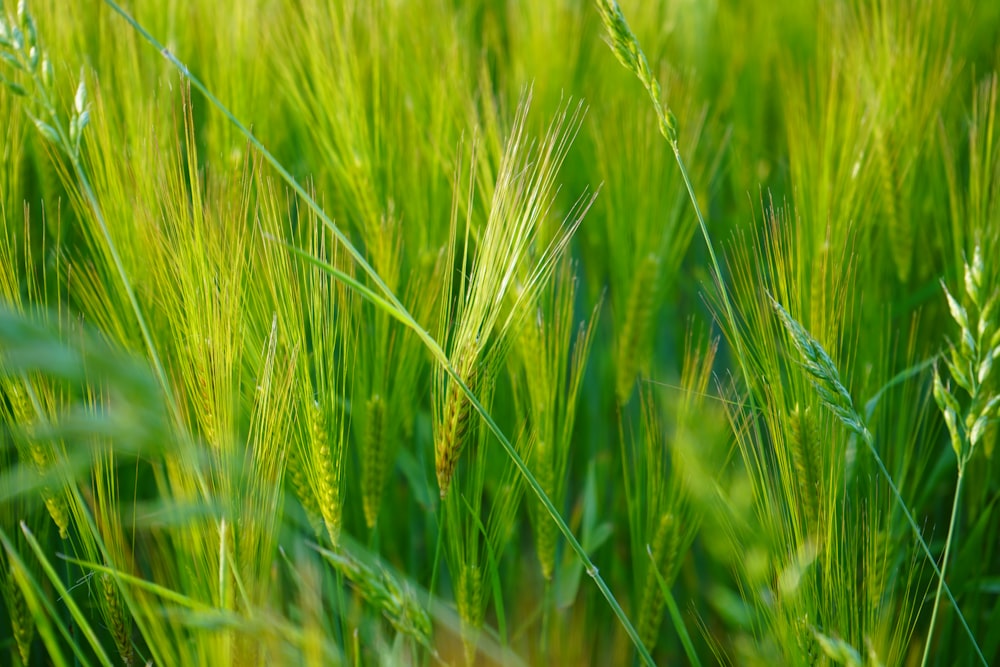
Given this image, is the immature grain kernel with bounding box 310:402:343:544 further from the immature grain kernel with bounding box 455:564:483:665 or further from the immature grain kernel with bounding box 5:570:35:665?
the immature grain kernel with bounding box 5:570:35:665

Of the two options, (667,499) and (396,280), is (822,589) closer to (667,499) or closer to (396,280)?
(667,499)

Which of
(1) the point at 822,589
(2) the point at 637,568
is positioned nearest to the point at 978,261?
(1) the point at 822,589

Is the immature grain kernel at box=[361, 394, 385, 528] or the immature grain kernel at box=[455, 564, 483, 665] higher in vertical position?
the immature grain kernel at box=[361, 394, 385, 528]

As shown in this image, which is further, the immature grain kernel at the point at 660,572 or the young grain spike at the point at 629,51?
the immature grain kernel at the point at 660,572

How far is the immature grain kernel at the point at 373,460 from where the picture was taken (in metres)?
0.75

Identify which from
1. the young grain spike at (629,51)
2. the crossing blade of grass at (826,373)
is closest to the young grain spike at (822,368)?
the crossing blade of grass at (826,373)

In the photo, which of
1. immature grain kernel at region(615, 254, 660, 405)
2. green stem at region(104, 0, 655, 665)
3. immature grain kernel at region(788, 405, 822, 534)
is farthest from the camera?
immature grain kernel at region(615, 254, 660, 405)

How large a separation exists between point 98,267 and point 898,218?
0.90 metres

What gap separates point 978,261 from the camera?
59 centimetres

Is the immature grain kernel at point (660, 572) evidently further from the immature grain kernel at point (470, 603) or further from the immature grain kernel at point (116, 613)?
the immature grain kernel at point (116, 613)

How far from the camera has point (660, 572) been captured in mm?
765

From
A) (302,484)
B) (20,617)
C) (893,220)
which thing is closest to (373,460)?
(302,484)

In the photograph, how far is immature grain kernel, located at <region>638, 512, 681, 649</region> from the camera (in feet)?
2.48

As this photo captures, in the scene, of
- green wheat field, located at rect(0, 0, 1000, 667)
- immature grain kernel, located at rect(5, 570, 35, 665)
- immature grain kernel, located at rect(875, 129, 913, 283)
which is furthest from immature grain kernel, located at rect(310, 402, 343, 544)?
immature grain kernel, located at rect(875, 129, 913, 283)
